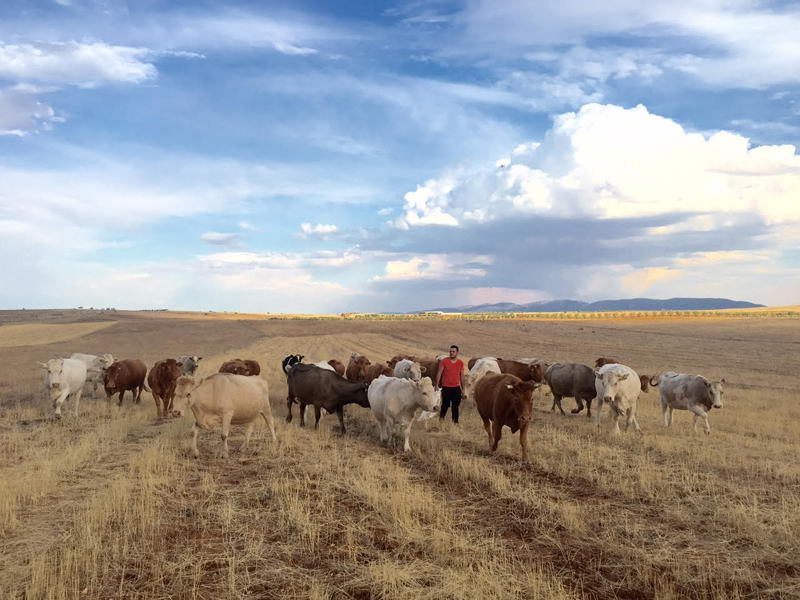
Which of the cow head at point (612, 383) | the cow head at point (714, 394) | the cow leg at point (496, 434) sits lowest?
the cow leg at point (496, 434)

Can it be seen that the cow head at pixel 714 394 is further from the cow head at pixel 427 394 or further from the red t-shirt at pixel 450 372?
the cow head at pixel 427 394

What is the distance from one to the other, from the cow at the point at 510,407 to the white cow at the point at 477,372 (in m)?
3.76

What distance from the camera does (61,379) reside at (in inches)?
595

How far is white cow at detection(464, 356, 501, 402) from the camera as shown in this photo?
16234 millimetres

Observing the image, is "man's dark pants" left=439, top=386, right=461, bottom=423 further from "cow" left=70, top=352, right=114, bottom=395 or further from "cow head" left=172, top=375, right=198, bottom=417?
"cow" left=70, top=352, right=114, bottom=395

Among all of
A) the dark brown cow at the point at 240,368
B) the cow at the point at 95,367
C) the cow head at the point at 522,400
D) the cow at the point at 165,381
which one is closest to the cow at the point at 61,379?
the cow at the point at 165,381

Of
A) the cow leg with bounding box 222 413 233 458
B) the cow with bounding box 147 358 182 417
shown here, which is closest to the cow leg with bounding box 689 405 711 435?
the cow leg with bounding box 222 413 233 458

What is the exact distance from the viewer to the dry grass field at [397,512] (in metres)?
5.75

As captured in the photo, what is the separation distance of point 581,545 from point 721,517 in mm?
2204

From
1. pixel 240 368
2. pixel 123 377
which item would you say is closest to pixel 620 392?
pixel 240 368

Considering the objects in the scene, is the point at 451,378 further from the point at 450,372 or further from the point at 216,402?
the point at 216,402

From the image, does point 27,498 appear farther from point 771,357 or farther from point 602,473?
point 771,357

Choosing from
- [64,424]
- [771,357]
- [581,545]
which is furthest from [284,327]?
[581,545]

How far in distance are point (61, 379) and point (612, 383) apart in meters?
13.9
